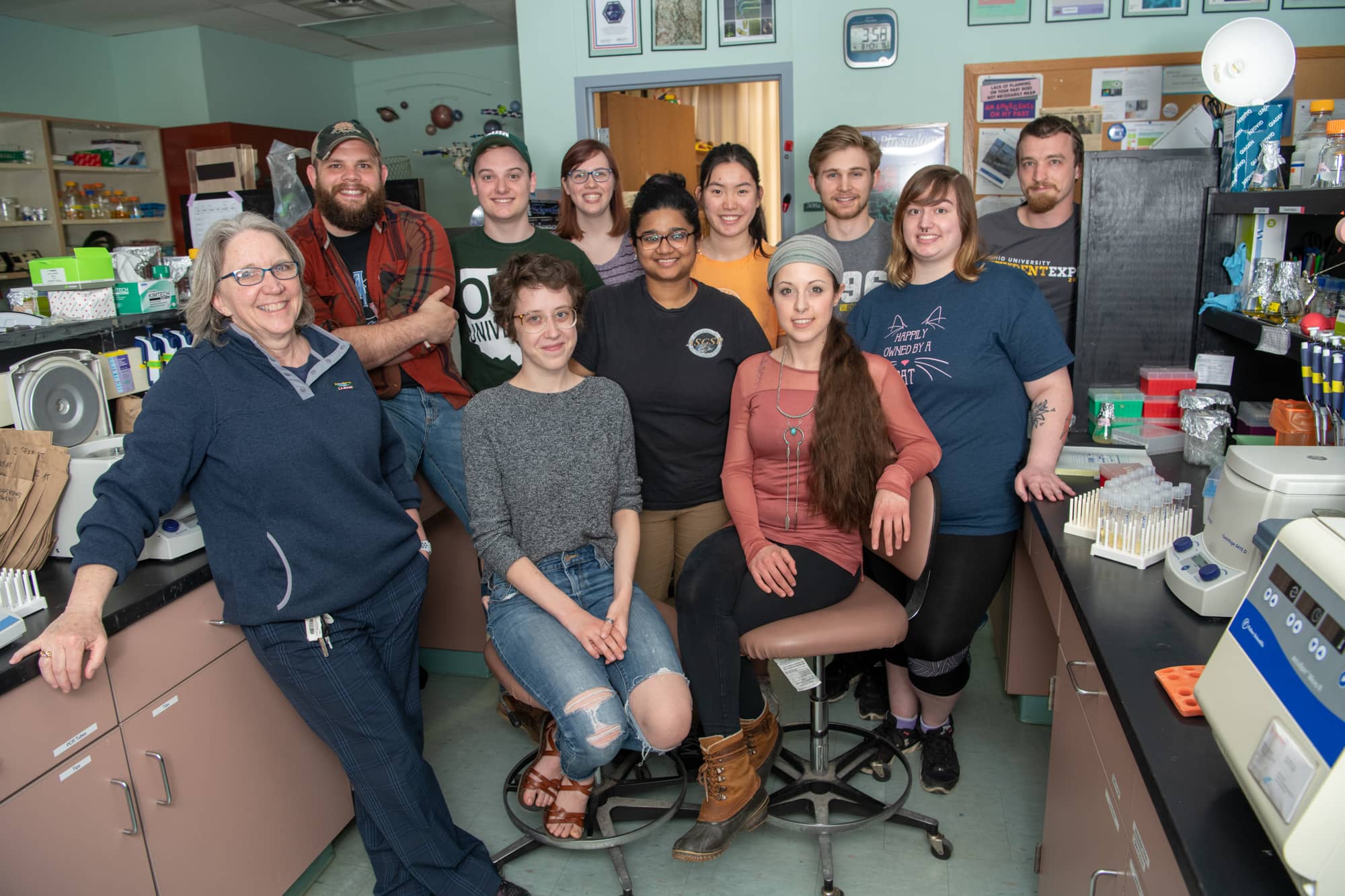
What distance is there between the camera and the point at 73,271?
2227 millimetres

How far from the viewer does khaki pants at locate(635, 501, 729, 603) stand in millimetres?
2275

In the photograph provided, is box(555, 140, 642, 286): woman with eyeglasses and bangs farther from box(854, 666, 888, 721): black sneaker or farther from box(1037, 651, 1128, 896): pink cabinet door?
box(1037, 651, 1128, 896): pink cabinet door

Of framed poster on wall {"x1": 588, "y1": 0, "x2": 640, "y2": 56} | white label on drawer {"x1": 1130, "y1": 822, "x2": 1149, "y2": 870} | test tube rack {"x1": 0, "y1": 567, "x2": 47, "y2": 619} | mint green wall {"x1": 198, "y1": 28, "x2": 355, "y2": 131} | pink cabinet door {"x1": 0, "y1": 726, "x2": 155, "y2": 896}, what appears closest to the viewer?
white label on drawer {"x1": 1130, "y1": 822, "x2": 1149, "y2": 870}

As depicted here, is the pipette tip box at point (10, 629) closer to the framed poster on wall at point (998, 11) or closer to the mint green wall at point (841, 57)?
the mint green wall at point (841, 57)

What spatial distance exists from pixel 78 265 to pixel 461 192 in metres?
6.49

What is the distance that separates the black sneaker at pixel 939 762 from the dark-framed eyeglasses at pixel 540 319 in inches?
58.0

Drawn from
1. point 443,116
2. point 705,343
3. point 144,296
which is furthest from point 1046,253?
point 443,116

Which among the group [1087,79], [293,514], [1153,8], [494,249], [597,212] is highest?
[1153,8]

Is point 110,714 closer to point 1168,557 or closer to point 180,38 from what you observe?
point 1168,557

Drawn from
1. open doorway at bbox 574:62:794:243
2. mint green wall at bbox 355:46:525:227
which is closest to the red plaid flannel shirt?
open doorway at bbox 574:62:794:243

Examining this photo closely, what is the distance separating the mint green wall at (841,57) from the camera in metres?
4.07

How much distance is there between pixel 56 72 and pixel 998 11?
6.48 m

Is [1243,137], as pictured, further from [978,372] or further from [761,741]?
[761,741]

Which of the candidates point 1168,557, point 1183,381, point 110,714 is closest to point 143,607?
point 110,714
